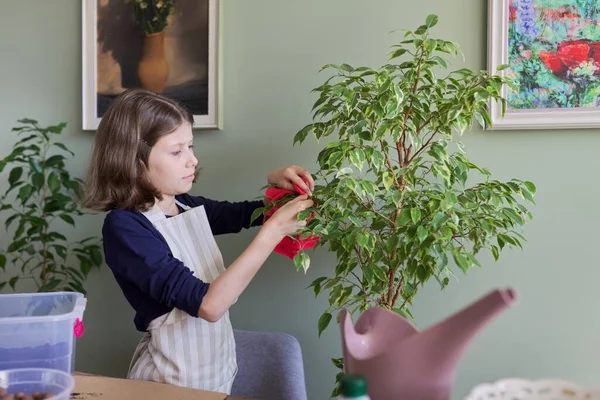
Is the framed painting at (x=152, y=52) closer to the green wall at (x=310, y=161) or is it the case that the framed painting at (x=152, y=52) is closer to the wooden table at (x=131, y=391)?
the green wall at (x=310, y=161)

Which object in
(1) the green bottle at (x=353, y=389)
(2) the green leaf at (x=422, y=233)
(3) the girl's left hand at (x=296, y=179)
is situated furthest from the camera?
(3) the girl's left hand at (x=296, y=179)

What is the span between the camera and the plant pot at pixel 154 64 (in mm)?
1823

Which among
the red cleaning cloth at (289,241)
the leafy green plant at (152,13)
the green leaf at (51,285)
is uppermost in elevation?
the leafy green plant at (152,13)

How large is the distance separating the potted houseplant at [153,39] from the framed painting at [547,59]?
101cm

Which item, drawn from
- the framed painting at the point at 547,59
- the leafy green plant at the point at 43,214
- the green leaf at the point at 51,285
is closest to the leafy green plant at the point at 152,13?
the leafy green plant at the point at 43,214

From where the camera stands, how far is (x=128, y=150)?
1333mm

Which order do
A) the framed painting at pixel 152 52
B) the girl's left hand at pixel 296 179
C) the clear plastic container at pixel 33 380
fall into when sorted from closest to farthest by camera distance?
the clear plastic container at pixel 33 380 → the girl's left hand at pixel 296 179 → the framed painting at pixel 152 52

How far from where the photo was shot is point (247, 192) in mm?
1774

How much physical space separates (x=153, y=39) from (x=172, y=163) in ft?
2.22

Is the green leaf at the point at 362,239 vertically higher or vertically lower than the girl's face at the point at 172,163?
lower

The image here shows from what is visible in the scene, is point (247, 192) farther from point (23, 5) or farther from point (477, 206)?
point (23, 5)

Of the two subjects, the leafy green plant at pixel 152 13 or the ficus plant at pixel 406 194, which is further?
the leafy green plant at pixel 152 13

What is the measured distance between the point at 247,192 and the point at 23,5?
1.10 metres

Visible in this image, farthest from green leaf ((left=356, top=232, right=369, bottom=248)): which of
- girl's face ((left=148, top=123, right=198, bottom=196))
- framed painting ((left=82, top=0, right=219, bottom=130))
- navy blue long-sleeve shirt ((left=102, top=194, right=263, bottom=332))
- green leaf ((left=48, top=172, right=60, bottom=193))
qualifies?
green leaf ((left=48, top=172, right=60, bottom=193))
